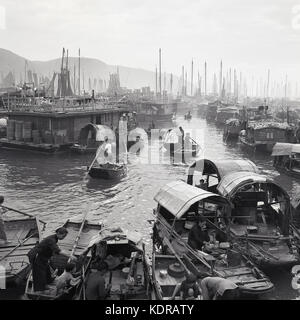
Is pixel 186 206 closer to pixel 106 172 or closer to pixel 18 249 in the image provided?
pixel 18 249

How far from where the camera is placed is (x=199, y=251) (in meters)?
12.1

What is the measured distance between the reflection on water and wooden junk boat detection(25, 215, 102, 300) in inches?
107

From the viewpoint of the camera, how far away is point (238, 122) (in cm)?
5106

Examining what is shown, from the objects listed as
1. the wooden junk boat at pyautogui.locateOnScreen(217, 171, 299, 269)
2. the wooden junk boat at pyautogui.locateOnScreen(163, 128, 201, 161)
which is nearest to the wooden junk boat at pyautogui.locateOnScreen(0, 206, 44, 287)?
the wooden junk boat at pyautogui.locateOnScreen(217, 171, 299, 269)

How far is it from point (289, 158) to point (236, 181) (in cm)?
1488

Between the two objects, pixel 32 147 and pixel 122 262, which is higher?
pixel 32 147

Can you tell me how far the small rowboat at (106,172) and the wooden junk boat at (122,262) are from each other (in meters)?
13.2

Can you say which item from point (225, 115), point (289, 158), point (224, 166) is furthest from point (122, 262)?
point (225, 115)

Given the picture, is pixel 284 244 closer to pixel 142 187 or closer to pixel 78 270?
pixel 78 270

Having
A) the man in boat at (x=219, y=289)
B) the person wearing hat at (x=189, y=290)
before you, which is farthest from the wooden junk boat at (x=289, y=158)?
the man in boat at (x=219, y=289)

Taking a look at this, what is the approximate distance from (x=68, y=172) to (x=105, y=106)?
16.0 metres

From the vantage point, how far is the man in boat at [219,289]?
823 centimetres

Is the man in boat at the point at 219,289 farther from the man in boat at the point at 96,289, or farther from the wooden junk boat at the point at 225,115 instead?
the wooden junk boat at the point at 225,115
